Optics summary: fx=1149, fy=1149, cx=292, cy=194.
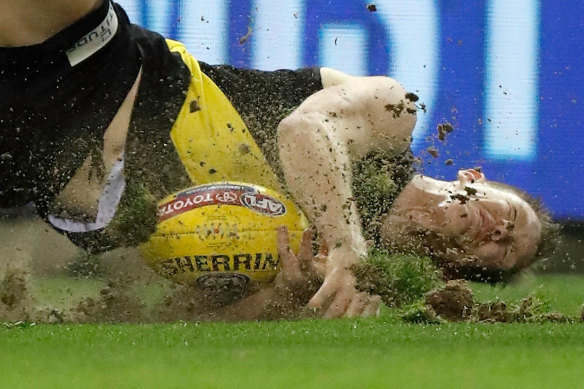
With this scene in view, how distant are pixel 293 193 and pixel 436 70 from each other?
5.90 feet

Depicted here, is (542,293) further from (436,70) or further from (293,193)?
(293,193)

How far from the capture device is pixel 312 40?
4969mm

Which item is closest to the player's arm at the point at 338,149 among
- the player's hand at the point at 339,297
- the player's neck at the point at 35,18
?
the player's hand at the point at 339,297

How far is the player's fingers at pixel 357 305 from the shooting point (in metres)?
3.15

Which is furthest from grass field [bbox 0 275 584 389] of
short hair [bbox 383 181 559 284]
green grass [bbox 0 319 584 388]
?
short hair [bbox 383 181 559 284]

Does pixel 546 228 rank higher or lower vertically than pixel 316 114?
lower

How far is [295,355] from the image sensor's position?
239 centimetres

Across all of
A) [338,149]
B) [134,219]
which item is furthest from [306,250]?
[134,219]

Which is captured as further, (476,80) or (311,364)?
(476,80)

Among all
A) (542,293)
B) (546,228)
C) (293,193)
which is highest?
(293,193)

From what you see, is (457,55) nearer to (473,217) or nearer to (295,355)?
(473,217)

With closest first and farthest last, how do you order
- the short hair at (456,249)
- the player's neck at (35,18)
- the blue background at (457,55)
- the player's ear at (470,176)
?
the player's neck at (35,18) → the short hair at (456,249) → the player's ear at (470,176) → the blue background at (457,55)

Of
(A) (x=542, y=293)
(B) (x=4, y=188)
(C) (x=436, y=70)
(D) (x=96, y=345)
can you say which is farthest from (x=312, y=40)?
(D) (x=96, y=345)

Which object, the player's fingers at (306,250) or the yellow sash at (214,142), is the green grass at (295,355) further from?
the yellow sash at (214,142)
